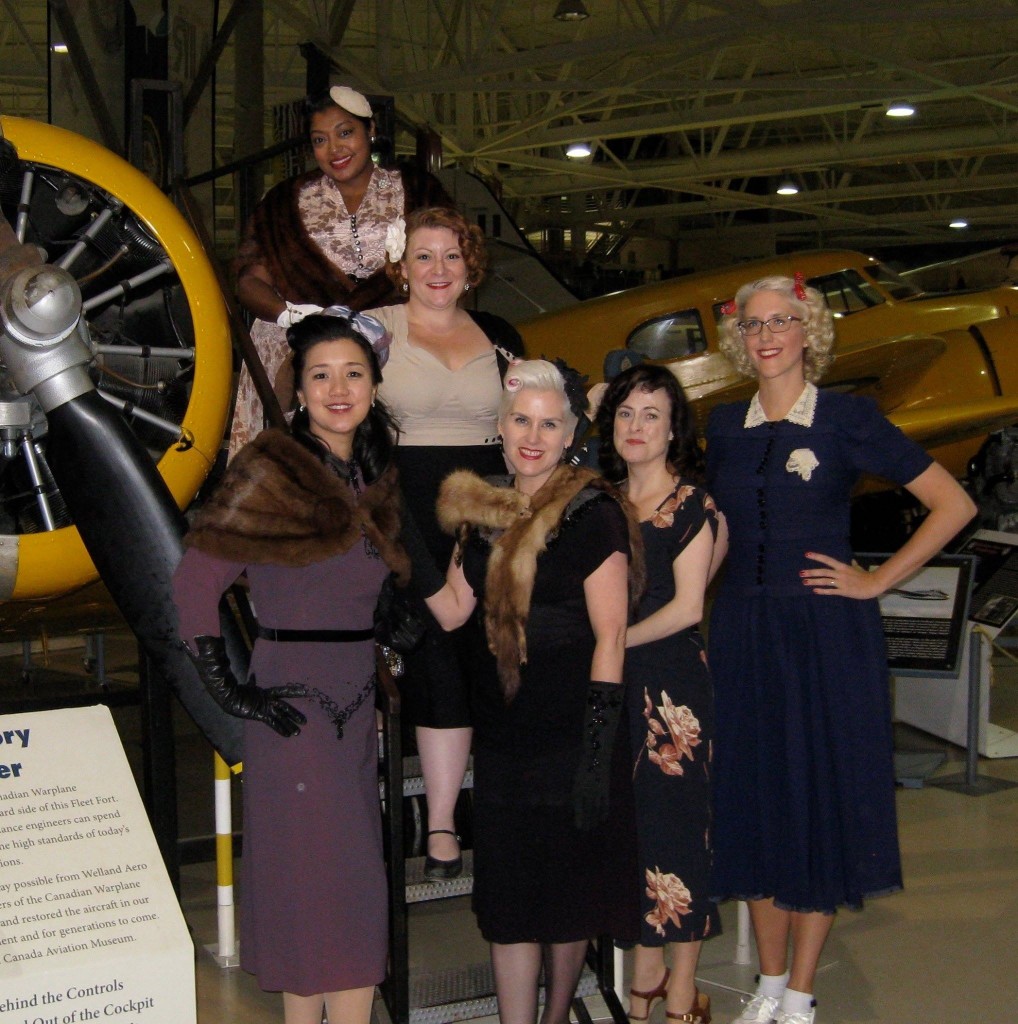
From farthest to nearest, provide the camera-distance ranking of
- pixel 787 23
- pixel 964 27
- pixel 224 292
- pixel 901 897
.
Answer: pixel 964 27
pixel 787 23
pixel 901 897
pixel 224 292

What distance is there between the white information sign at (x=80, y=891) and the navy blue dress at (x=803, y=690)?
132 cm

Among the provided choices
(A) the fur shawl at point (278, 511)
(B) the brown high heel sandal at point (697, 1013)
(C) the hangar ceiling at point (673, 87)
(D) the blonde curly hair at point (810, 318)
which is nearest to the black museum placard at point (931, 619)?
(B) the brown high heel sandal at point (697, 1013)

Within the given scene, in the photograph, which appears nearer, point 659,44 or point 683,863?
point 683,863

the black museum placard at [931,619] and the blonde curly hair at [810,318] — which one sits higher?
the blonde curly hair at [810,318]

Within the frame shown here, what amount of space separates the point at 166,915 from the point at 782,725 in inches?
57.5

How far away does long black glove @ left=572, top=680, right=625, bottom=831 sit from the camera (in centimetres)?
251

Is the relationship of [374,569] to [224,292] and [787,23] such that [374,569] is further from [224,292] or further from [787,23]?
[787,23]

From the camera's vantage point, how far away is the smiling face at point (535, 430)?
2.60m

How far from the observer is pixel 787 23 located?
38.8 ft

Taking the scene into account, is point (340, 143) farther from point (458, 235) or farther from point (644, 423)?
point (644, 423)

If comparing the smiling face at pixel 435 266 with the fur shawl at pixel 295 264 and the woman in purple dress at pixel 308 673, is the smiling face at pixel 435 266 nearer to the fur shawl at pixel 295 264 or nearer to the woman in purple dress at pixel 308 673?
the woman in purple dress at pixel 308 673

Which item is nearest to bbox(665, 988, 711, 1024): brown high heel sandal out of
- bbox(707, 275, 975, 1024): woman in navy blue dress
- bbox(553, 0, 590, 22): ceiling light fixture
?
bbox(707, 275, 975, 1024): woman in navy blue dress

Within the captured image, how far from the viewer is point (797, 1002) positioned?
3076 mm

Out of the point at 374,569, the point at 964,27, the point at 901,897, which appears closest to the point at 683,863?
the point at 374,569
